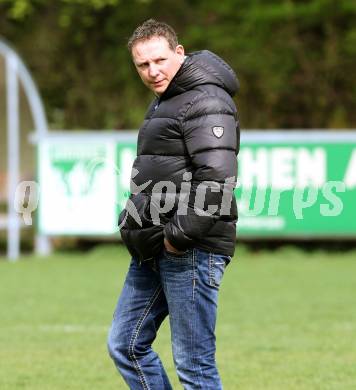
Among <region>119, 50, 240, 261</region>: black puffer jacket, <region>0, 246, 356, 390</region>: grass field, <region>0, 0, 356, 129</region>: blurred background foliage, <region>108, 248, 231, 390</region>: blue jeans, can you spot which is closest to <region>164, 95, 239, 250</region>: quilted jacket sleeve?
<region>119, 50, 240, 261</region>: black puffer jacket

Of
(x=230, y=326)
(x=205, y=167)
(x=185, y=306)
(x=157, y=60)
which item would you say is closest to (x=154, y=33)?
(x=157, y=60)

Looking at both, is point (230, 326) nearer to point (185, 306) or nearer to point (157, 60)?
point (185, 306)

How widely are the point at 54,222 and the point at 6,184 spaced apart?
255 centimetres

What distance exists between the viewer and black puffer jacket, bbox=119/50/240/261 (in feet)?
16.4

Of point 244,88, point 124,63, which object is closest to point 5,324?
point 244,88

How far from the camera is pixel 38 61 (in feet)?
80.7

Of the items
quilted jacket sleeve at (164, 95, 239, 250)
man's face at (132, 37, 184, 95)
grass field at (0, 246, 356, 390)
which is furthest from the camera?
grass field at (0, 246, 356, 390)

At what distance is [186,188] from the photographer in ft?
16.7

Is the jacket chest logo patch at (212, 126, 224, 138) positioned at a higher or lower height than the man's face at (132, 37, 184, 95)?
lower

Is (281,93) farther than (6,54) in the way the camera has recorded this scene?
Yes

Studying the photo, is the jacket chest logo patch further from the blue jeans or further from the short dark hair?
the blue jeans

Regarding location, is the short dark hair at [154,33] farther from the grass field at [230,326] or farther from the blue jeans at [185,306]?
the grass field at [230,326]

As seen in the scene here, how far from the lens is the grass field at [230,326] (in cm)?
772

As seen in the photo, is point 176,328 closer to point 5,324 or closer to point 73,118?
point 5,324
